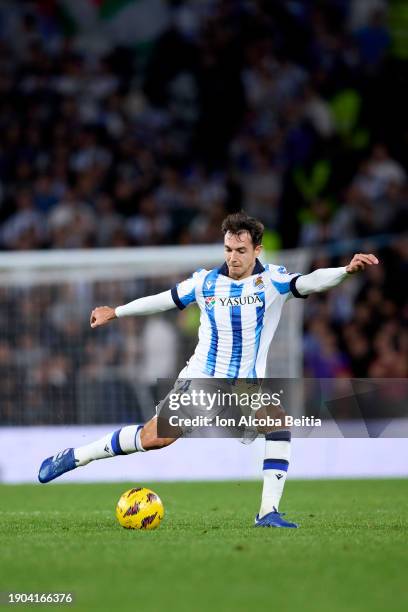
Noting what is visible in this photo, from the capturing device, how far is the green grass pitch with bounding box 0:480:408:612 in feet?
18.9

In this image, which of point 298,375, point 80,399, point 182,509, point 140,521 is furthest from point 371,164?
point 140,521

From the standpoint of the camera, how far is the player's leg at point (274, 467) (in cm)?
869

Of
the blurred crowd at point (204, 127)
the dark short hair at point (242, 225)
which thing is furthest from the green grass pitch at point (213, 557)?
the blurred crowd at point (204, 127)

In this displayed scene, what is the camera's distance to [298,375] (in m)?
15.1

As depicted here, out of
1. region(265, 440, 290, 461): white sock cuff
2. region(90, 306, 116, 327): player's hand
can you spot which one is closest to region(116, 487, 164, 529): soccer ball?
region(265, 440, 290, 461): white sock cuff

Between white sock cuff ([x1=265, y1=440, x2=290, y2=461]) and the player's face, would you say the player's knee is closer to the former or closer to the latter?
white sock cuff ([x1=265, y1=440, x2=290, y2=461])

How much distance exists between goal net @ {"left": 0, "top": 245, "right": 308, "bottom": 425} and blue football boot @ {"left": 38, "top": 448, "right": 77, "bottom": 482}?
559 centimetres

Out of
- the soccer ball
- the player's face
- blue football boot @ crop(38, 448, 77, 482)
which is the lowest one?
the soccer ball

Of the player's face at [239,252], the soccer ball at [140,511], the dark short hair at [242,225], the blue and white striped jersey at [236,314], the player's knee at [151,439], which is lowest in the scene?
the soccer ball at [140,511]

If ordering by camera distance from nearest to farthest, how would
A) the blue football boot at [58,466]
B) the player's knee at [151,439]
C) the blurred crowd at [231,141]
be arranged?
1. the player's knee at [151,439]
2. the blue football boot at [58,466]
3. the blurred crowd at [231,141]

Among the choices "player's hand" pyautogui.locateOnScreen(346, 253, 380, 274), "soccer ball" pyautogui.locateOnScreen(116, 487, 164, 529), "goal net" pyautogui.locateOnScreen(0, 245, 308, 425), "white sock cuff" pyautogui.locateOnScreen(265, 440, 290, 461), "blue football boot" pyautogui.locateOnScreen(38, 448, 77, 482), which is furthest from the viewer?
"goal net" pyautogui.locateOnScreen(0, 245, 308, 425)

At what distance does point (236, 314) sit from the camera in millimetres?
9008

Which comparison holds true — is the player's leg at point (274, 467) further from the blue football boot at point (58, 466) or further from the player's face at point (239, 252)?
the blue football boot at point (58, 466)

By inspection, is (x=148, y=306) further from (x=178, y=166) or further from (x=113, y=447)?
(x=178, y=166)
